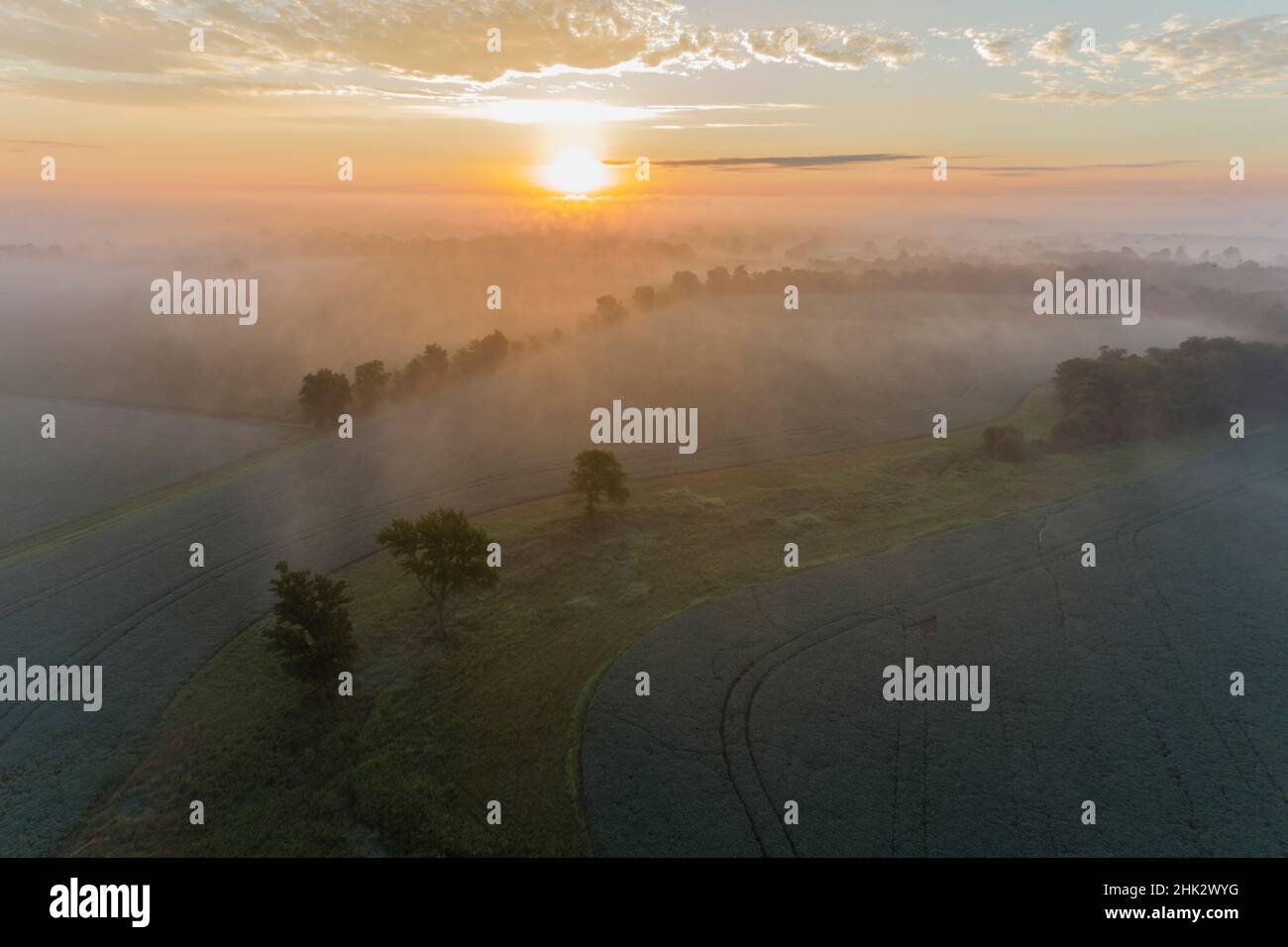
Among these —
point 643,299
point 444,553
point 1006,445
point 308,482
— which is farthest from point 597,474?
point 643,299

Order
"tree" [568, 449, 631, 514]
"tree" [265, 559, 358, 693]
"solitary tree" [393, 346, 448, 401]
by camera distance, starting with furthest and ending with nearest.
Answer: "solitary tree" [393, 346, 448, 401]
"tree" [568, 449, 631, 514]
"tree" [265, 559, 358, 693]

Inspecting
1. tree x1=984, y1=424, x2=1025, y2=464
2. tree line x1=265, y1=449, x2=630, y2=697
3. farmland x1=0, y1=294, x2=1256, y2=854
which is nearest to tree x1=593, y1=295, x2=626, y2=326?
farmland x1=0, y1=294, x2=1256, y2=854

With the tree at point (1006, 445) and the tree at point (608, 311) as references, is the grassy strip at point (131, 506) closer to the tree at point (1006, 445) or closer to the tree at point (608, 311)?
the tree at point (608, 311)

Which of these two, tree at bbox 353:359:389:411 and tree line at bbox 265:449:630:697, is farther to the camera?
tree at bbox 353:359:389:411

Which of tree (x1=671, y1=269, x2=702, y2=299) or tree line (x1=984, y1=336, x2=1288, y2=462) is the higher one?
tree (x1=671, y1=269, x2=702, y2=299)

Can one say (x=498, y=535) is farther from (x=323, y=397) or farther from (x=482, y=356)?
(x=482, y=356)

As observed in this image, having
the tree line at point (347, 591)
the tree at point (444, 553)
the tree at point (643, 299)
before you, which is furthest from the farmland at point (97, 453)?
the tree at point (643, 299)

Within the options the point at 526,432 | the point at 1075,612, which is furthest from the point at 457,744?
the point at 526,432

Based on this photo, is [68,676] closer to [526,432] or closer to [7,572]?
[7,572]

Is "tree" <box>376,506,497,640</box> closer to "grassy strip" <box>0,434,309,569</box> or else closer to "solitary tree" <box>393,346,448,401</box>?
"grassy strip" <box>0,434,309,569</box>
